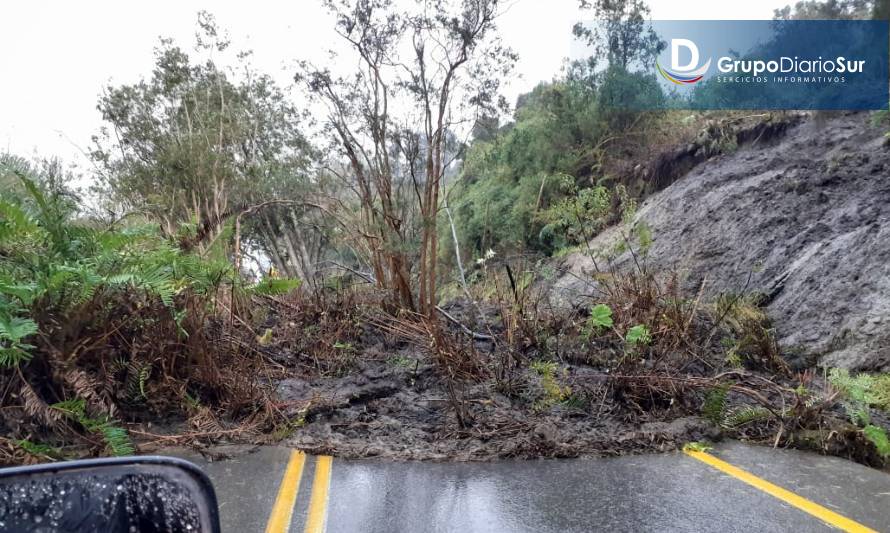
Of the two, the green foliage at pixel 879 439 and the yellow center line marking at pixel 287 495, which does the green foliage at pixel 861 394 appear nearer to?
the green foliage at pixel 879 439

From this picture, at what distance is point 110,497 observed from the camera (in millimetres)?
1354

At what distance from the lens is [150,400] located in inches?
202

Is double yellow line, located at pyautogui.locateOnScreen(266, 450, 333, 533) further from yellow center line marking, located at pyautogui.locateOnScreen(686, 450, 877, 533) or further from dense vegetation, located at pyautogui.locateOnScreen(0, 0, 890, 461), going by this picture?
yellow center line marking, located at pyautogui.locateOnScreen(686, 450, 877, 533)

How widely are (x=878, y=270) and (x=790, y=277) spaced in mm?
1404

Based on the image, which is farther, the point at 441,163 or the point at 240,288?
the point at 441,163

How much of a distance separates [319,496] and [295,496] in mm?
167

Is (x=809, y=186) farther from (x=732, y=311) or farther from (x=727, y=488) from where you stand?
(x=727, y=488)

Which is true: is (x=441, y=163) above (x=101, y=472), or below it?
above

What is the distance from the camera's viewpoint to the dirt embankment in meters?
6.82

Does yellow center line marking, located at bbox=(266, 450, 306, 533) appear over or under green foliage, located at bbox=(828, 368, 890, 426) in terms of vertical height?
under

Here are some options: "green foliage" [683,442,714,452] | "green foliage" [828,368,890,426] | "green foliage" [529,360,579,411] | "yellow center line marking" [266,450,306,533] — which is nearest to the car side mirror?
"yellow center line marking" [266,450,306,533]

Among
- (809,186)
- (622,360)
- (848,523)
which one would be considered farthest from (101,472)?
(809,186)

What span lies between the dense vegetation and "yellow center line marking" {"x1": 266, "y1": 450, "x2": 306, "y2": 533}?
2.35 ft

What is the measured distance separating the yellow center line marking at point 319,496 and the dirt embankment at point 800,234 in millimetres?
5823
